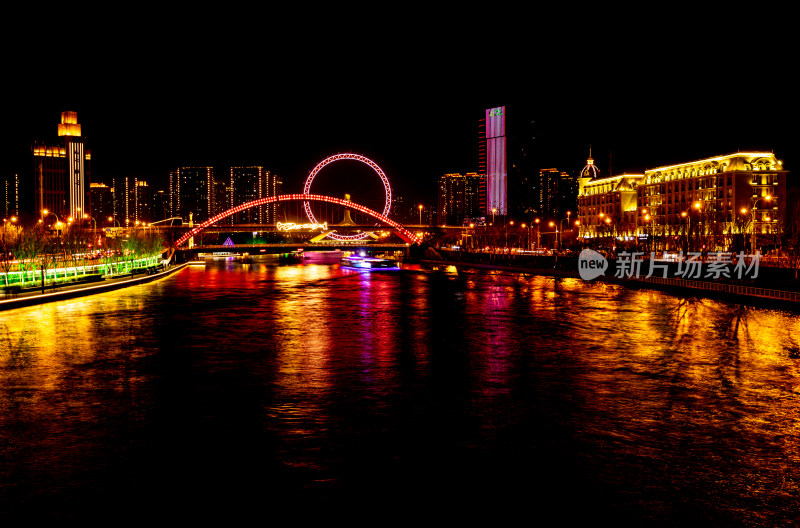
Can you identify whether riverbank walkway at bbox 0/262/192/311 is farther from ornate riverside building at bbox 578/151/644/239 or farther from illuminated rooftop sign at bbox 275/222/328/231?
ornate riverside building at bbox 578/151/644/239

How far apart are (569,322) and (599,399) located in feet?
38.2

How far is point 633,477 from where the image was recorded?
24.7 feet

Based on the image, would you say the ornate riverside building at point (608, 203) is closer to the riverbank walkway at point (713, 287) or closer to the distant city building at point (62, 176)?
the riverbank walkway at point (713, 287)

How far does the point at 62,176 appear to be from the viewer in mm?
176375

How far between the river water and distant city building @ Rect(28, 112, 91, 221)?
16447 cm

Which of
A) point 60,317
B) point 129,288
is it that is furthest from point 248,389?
point 129,288

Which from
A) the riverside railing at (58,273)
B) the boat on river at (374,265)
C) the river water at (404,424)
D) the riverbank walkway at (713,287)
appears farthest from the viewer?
the boat on river at (374,265)

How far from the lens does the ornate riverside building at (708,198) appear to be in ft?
345

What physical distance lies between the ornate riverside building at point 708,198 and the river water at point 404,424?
7782 cm

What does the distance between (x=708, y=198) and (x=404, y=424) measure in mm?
117592

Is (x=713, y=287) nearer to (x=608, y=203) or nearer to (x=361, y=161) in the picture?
(x=361, y=161)

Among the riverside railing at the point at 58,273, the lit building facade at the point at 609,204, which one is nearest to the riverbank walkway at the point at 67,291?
the riverside railing at the point at 58,273

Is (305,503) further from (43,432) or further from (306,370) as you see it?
(306,370)

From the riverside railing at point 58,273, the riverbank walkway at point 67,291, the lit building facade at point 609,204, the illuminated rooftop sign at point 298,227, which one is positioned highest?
the lit building facade at point 609,204
